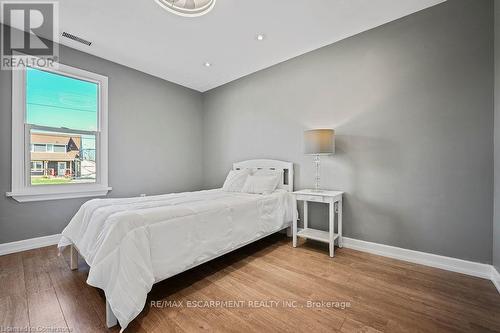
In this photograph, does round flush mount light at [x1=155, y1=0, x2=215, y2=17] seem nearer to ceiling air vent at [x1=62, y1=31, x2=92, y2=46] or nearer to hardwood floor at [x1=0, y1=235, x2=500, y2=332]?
ceiling air vent at [x1=62, y1=31, x2=92, y2=46]

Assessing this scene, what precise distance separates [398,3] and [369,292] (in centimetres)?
283

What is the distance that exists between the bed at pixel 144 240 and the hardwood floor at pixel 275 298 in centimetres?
22

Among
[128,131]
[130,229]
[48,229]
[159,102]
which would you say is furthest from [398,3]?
[48,229]

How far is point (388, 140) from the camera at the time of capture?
7.97 feet

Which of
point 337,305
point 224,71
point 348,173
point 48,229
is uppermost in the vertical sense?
point 224,71

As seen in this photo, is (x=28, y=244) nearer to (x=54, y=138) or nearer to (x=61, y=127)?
(x=54, y=138)

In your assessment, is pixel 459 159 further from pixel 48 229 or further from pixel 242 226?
pixel 48 229

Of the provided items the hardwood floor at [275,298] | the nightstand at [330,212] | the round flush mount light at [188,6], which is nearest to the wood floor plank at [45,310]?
the hardwood floor at [275,298]

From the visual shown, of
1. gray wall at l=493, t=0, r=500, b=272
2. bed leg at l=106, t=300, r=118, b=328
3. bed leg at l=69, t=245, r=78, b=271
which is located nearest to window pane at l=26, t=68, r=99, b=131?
bed leg at l=69, t=245, r=78, b=271

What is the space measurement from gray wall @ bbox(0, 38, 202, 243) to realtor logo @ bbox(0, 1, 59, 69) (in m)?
0.15

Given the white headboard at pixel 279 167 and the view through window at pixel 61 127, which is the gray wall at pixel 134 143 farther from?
the white headboard at pixel 279 167

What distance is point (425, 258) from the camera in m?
2.19

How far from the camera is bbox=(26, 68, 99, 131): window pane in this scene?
266 centimetres

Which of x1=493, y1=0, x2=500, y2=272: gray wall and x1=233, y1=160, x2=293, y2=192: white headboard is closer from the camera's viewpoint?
x1=493, y1=0, x2=500, y2=272: gray wall
